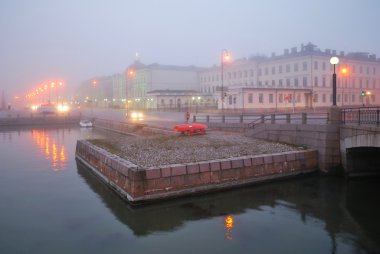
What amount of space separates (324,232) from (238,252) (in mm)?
3706

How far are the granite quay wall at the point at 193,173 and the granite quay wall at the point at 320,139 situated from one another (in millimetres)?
560

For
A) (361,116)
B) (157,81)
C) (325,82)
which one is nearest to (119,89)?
(157,81)

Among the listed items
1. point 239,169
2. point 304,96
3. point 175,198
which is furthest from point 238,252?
point 304,96

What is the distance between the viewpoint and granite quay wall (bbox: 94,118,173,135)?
3431 centimetres

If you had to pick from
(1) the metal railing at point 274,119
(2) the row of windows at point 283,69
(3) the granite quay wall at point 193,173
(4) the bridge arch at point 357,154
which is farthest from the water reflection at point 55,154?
(2) the row of windows at point 283,69

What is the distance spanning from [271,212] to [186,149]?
6.93 metres

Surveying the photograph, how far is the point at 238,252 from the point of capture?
1122cm

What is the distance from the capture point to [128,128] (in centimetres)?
4497

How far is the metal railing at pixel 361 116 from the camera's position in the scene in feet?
57.2

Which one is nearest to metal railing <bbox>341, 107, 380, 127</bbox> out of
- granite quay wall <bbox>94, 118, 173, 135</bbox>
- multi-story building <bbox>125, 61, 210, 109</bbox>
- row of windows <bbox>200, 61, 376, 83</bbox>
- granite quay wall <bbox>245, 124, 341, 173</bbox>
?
granite quay wall <bbox>245, 124, 341, 173</bbox>

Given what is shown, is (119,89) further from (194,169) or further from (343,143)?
(194,169)

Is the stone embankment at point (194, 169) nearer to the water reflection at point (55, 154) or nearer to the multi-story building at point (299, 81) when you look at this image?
the water reflection at point (55, 154)

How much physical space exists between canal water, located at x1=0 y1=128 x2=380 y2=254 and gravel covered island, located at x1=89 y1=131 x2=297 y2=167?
6.96ft

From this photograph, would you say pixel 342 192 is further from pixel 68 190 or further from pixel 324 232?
pixel 68 190
